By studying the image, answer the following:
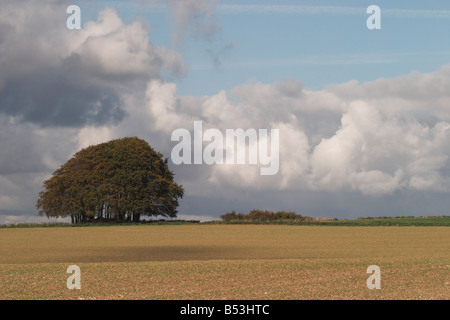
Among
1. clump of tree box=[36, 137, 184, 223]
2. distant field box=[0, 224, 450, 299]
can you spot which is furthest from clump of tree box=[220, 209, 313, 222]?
distant field box=[0, 224, 450, 299]

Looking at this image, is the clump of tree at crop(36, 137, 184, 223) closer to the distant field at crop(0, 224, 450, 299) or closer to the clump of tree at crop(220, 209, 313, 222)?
the clump of tree at crop(220, 209, 313, 222)

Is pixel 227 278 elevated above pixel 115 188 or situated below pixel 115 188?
below

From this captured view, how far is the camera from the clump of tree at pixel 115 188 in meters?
92.0

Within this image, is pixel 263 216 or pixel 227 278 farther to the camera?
pixel 263 216

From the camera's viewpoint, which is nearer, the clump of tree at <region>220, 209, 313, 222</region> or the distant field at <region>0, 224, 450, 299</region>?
the distant field at <region>0, 224, 450, 299</region>

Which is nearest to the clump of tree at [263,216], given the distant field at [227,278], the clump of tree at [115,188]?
the clump of tree at [115,188]

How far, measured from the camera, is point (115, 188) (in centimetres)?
9200

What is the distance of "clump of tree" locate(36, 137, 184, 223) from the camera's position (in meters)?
92.0

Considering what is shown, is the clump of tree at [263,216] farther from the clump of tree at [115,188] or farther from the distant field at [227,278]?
the distant field at [227,278]

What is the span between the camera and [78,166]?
97625 mm

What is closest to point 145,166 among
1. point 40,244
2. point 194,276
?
point 40,244

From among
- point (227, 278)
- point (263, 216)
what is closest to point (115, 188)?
point (263, 216)

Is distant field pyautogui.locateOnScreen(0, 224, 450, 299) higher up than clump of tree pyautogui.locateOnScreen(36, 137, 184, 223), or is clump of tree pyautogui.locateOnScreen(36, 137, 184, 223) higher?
clump of tree pyautogui.locateOnScreen(36, 137, 184, 223)

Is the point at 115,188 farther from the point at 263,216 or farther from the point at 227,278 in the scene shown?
the point at 227,278
